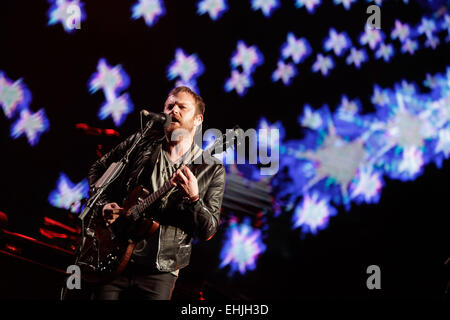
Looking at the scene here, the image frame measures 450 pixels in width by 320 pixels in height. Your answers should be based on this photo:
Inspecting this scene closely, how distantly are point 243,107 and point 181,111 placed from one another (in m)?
1.84

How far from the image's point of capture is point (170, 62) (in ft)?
12.3

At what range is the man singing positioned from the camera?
1717 millimetres

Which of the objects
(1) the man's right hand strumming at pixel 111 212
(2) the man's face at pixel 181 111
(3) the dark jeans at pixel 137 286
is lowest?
(3) the dark jeans at pixel 137 286

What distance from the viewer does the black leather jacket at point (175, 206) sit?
176cm

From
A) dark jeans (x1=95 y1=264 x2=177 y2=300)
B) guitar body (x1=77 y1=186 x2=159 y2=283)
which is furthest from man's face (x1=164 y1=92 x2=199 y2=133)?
dark jeans (x1=95 y1=264 x2=177 y2=300)

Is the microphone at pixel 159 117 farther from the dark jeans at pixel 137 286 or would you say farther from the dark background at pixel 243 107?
the dark background at pixel 243 107

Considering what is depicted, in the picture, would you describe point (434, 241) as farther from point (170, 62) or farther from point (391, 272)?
point (170, 62)

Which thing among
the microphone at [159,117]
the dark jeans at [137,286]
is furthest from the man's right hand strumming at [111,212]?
the microphone at [159,117]

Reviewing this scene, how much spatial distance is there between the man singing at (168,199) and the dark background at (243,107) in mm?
1249

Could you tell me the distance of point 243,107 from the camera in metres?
3.86

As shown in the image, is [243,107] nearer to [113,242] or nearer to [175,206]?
[175,206]

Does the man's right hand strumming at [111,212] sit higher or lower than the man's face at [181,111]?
lower

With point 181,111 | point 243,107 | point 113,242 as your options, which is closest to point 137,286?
point 113,242

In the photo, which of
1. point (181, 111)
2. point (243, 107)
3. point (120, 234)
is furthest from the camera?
point (243, 107)
